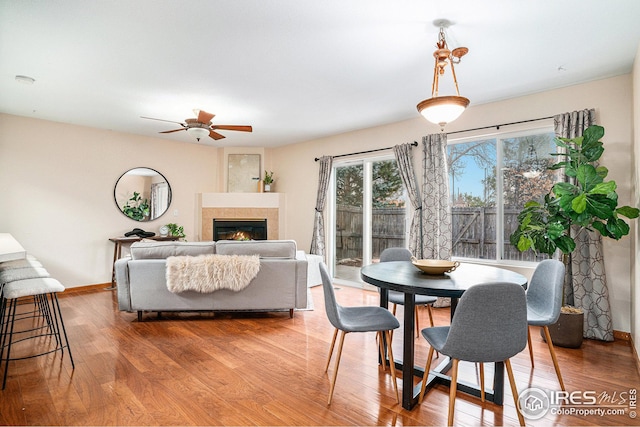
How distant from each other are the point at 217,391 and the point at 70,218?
172 inches

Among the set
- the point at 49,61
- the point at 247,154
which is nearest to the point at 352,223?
the point at 247,154

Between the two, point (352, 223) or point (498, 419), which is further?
point (352, 223)

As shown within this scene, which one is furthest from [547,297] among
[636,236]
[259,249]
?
[259,249]

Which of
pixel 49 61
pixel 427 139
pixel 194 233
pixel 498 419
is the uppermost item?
pixel 49 61

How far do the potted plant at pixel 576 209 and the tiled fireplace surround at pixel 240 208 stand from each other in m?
4.31

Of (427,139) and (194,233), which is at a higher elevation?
(427,139)

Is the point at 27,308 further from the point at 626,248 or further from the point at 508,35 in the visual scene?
the point at 626,248

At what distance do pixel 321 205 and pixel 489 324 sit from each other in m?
4.48

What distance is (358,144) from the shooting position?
18.3ft

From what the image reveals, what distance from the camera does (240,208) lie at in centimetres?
659

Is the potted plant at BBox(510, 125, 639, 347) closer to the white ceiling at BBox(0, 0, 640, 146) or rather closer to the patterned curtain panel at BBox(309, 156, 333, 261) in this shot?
the white ceiling at BBox(0, 0, 640, 146)

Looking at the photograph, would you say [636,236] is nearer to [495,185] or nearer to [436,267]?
[495,185]

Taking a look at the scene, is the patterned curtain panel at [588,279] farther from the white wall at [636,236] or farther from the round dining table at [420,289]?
the round dining table at [420,289]

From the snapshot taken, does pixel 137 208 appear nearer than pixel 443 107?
No
